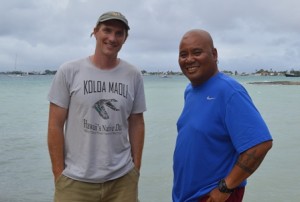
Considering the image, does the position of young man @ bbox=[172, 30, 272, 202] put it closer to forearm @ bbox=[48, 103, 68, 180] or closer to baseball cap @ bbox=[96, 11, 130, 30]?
baseball cap @ bbox=[96, 11, 130, 30]

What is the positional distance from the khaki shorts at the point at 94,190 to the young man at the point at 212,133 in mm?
553

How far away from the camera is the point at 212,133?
269cm

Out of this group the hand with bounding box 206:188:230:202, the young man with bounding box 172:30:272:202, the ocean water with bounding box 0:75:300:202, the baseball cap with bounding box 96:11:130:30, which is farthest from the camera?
the ocean water with bounding box 0:75:300:202

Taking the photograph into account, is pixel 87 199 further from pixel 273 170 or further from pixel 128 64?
pixel 273 170

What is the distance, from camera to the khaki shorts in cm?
329

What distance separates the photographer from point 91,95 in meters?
3.23

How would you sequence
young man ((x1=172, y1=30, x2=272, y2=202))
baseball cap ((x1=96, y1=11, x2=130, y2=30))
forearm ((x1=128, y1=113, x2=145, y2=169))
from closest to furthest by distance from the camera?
young man ((x1=172, y1=30, x2=272, y2=202)) < baseball cap ((x1=96, y1=11, x2=130, y2=30)) < forearm ((x1=128, y1=113, x2=145, y2=169))

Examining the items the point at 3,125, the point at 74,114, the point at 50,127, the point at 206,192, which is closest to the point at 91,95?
the point at 74,114

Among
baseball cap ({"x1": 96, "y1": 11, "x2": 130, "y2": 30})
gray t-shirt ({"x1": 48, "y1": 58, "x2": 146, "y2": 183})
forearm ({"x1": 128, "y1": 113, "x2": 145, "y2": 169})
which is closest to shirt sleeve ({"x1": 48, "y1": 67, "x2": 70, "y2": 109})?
gray t-shirt ({"x1": 48, "y1": 58, "x2": 146, "y2": 183})

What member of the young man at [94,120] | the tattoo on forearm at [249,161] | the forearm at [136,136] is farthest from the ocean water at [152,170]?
the tattoo on forearm at [249,161]

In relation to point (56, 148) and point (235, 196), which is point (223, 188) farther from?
point (56, 148)

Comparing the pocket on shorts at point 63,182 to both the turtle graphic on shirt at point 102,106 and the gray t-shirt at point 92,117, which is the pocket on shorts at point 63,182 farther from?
the turtle graphic on shirt at point 102,106

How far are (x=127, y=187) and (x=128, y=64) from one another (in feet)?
3.17

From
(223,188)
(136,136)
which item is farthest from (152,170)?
(223,188)
